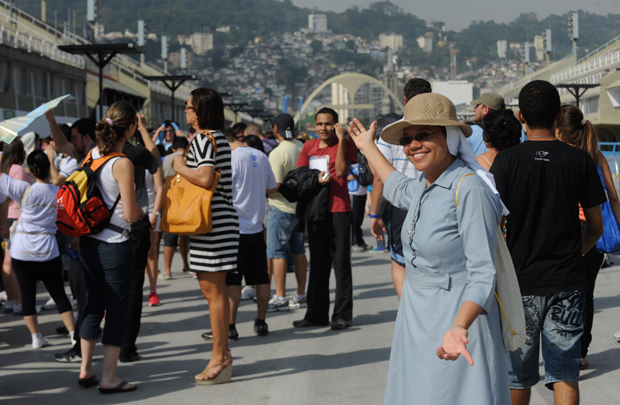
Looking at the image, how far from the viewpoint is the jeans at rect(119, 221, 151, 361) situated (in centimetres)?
568

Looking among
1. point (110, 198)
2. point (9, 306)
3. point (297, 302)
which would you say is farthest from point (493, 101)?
point (9, 306)

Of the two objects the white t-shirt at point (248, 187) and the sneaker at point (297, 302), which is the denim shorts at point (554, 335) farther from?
the sneaker at point (297, 302)

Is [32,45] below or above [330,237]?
above

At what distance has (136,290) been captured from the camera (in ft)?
19.3

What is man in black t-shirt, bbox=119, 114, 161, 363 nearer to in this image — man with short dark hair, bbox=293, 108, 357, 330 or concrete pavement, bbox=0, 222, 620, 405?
concrete pavement, bbox=0, 222, 620, 405

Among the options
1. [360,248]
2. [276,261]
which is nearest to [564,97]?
[360,248]

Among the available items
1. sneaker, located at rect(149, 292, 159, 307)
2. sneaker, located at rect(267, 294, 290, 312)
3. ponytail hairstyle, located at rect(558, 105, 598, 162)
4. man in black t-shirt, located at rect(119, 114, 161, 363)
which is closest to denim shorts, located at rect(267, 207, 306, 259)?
sneaker, located at rect(267, 294, 290, 312)

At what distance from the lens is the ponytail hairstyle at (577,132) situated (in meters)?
4.91

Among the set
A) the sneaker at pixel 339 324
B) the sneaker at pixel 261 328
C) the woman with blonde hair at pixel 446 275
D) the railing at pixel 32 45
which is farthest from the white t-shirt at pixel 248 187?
the railing at pixel 32 45

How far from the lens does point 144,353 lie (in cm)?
626

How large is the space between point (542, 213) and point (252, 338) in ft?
12.1

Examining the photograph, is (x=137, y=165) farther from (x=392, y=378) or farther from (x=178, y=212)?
(x=392, y=378)

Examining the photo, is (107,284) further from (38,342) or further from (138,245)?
(38,342)

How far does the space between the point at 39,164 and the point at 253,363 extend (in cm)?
269
